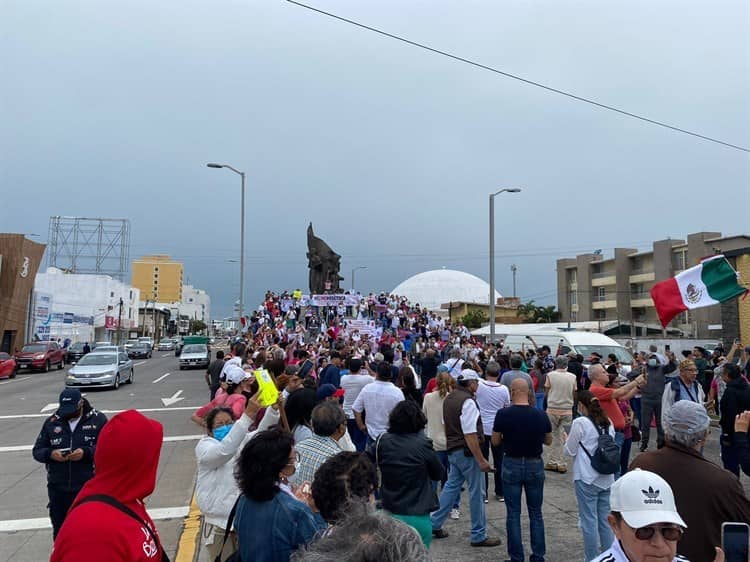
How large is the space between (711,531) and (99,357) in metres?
22.4

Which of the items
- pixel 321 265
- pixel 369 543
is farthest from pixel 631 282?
pixel 369 543

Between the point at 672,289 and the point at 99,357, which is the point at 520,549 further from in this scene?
the point at 99,357

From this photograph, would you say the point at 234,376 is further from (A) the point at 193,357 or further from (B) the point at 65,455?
(A) the point at 193,357

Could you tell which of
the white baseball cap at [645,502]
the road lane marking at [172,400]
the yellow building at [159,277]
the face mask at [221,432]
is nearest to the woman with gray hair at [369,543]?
the white baseball cap at [645,502]

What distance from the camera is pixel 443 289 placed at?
101562 mm

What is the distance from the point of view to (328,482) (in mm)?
2865

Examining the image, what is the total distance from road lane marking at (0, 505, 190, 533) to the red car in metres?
22.6

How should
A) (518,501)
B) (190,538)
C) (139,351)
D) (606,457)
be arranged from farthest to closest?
1. (139,351)
2. (190,538)
3. (518,501)
4. (606,457)

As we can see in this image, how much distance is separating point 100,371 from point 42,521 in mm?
14791

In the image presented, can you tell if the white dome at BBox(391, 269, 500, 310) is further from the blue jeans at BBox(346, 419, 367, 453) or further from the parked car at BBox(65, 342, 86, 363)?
the blue jeans at BBox(346, 419, 367, 453)

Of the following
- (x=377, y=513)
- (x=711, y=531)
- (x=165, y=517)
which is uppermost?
(x=377, y=513)

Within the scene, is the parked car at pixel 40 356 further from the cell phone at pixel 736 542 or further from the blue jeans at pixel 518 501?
the cell phone at pixel 736 542

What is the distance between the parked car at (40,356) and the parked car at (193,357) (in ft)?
22.4

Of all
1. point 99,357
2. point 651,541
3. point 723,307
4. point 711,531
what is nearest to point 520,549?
point 711,531
